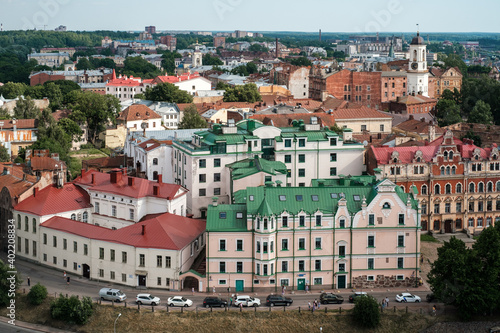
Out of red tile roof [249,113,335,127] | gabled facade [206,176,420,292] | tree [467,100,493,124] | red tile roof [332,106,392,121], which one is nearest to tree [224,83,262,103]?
red tile roof [332,106,392,121]

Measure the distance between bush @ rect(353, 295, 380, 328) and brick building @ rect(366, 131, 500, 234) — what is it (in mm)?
18105

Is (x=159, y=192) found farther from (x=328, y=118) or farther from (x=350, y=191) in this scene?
(x=328, y=118)

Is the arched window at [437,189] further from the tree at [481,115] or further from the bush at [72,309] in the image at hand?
the tree at [481,115]

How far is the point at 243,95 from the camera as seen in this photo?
404 ft

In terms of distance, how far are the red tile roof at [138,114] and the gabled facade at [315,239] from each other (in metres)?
54.2

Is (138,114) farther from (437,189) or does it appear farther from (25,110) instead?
(437,189)

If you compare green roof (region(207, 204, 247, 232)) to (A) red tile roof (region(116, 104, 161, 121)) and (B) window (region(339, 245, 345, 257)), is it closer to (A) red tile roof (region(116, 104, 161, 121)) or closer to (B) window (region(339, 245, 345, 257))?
(B) window (region(339, 245, 345, 257))

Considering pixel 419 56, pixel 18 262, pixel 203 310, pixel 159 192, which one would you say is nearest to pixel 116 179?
pixel 159 192

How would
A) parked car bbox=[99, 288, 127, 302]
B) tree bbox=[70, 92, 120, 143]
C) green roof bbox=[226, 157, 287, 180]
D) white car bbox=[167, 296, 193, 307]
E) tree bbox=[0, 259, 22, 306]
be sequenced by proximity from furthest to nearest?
tree bbox=[70, 92, 120, 143] → green roof bbox=[226, 157, 287, 180] → tree bbox=[0, 259, 22, 306] → parked car bbox=[99, 288, 127, 302] → white car bbox=[167, 296, 193, 307]

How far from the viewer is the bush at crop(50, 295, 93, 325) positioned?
52375 millimetres

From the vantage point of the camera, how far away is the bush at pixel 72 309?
52.4 m

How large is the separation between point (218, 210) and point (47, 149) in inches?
1300

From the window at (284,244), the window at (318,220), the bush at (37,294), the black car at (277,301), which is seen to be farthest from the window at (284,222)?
the bush at (37,294)

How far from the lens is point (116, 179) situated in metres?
64.2
